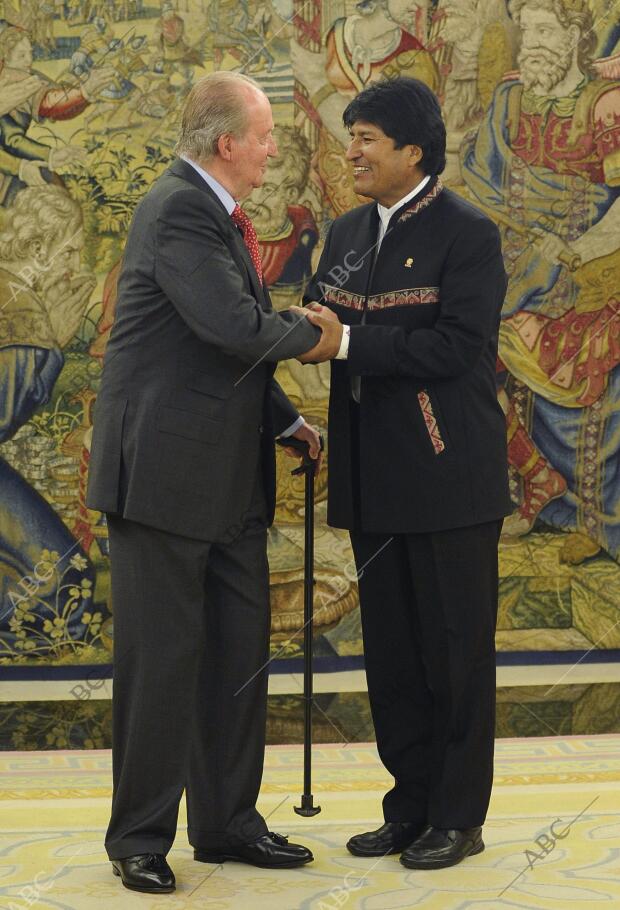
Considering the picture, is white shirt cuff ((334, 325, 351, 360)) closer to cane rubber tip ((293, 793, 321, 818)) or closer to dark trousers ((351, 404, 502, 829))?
dark trousers ((351, 404, 502, 829))

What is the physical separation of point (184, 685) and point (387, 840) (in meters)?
0.78

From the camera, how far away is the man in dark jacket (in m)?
3.75

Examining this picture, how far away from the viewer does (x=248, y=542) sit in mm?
3805

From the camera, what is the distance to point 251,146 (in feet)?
12.0

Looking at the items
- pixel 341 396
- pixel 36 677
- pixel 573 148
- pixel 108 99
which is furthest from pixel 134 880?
pixel 573 148

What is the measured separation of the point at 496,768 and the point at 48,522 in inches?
98.8

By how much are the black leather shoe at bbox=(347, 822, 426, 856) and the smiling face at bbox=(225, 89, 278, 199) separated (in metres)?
1.83

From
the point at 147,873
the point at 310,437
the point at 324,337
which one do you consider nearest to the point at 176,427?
the point at 324,337

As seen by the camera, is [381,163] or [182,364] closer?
[182,364]

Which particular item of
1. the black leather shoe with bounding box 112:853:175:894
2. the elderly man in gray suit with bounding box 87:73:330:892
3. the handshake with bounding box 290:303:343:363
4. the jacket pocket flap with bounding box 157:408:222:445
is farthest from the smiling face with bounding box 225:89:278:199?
the black leather shoe with bounding box 112:853:175:894

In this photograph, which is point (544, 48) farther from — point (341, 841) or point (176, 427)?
point (341, 841)

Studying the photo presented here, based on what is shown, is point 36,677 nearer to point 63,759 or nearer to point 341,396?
point 63,759

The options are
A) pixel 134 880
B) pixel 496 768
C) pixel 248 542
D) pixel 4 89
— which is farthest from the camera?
pixel 4 89

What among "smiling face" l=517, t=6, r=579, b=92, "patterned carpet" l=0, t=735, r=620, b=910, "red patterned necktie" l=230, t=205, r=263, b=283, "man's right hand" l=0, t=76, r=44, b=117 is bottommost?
"patterned carpet" l=0, t=735, r=620, b=910
